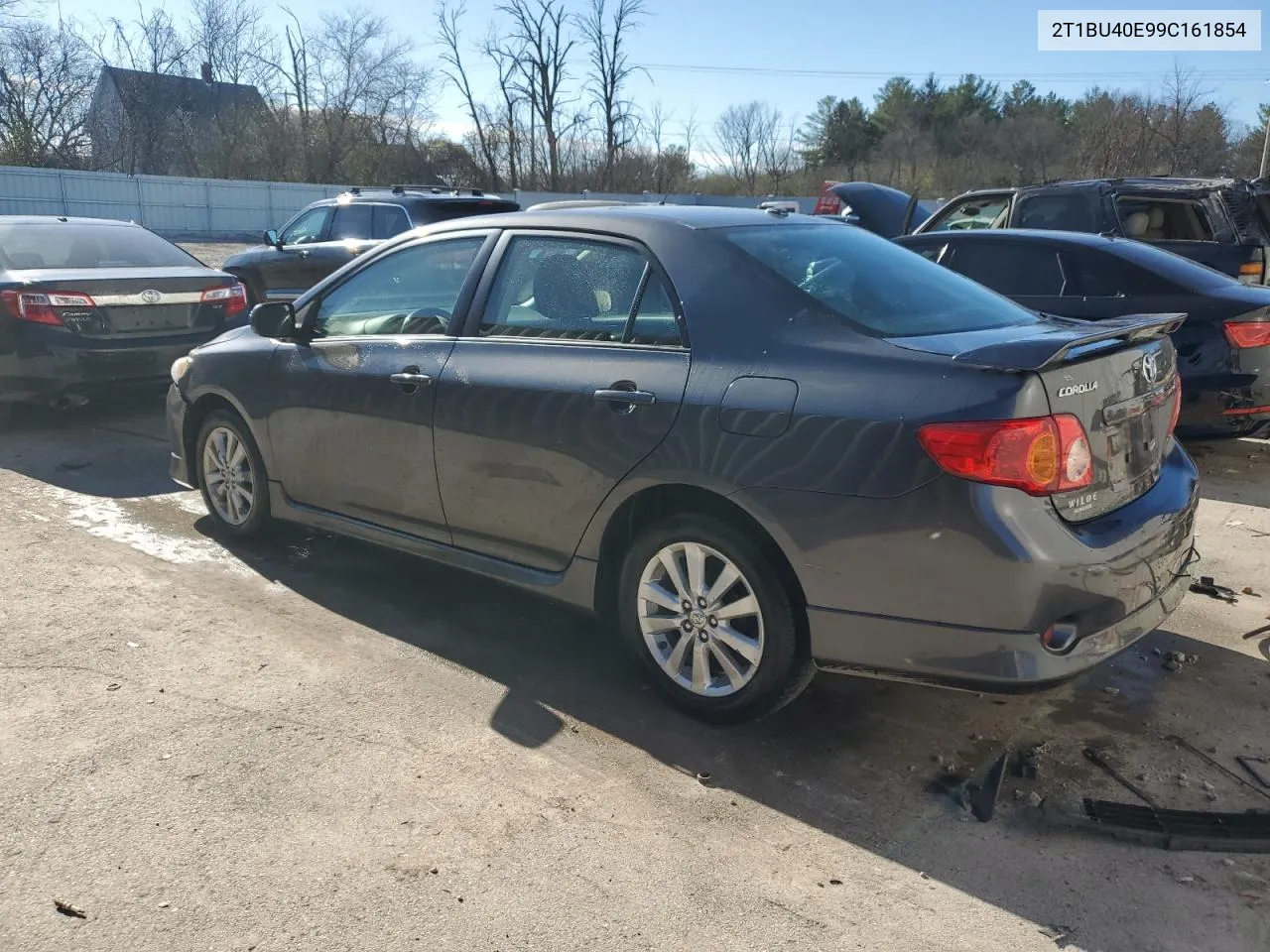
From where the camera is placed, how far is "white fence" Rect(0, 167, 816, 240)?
3073 cm

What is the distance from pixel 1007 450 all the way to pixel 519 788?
1756 millimetres

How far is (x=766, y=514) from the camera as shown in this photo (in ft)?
10.7

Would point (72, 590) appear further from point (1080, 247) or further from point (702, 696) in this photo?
point (1080, 247)

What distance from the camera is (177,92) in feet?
149

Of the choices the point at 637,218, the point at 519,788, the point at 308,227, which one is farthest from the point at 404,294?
the point at 308,227

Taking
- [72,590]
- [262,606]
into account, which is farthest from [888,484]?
[72,590]

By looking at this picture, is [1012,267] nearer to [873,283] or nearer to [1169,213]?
[1169,213]

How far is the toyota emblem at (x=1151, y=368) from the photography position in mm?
3424

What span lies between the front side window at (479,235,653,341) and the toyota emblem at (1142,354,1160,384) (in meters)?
1.72

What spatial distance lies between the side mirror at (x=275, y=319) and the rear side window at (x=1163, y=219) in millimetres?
7249

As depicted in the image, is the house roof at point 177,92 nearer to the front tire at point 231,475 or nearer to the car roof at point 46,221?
the car roof at point 46,221

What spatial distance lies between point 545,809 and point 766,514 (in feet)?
3.64

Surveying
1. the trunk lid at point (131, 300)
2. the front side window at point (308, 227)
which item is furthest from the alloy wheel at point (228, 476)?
the front side window at point (308, 227)

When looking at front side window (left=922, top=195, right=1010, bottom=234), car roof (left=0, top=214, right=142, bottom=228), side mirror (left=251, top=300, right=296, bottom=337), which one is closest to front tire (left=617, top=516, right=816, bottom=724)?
side mirror (left=251, top=300, right=296, bottom=337)
